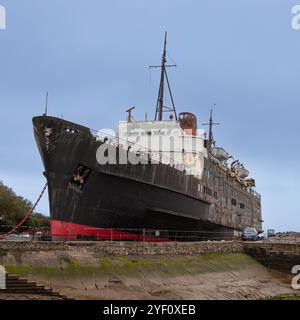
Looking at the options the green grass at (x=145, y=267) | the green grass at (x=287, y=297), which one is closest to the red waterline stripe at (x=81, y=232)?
the green grass at (x=145, y=267)

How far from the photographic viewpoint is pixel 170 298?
618 inches

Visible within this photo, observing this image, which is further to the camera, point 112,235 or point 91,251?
point 112,235

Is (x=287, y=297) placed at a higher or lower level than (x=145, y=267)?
lower

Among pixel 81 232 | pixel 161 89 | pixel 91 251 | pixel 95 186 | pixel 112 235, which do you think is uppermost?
pixel 161 89

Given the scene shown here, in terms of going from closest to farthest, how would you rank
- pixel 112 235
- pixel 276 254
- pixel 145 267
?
pixel 145 267 < pixel 112 235 < pixel 276 254

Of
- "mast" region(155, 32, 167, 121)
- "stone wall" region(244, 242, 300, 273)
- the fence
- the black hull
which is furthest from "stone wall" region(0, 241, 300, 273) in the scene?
"mast" region(155, 32, 167, 121)

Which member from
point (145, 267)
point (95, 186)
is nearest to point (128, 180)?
point (95, 186)

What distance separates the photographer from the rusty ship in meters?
19.5

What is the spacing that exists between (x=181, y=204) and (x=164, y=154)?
3.58 metres

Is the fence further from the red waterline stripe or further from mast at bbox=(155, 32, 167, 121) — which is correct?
mast at bbox=(155, 32, 167, 121)

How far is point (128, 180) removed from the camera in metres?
21.2

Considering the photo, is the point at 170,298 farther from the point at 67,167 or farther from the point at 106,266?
the point at 67,167

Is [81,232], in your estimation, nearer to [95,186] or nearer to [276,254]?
[95,186]

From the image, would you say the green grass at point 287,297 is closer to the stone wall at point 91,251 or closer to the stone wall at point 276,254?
the stone wall at point 91,251
